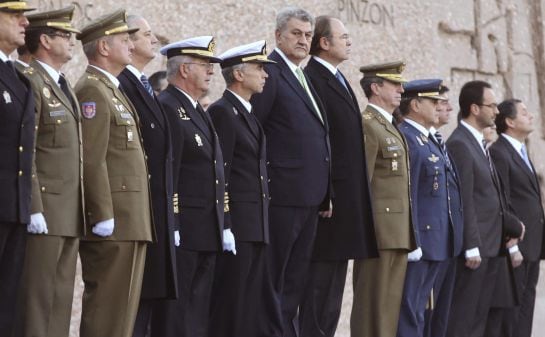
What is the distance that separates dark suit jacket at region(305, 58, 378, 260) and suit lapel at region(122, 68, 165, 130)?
112 centimetres

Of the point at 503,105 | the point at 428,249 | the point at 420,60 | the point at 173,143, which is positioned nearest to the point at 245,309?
the point at 173,143

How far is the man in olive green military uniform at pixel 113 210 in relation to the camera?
18.7ft

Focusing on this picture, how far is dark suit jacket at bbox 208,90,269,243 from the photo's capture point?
6320 mm

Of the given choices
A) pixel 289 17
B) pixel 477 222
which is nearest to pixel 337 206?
pixel 289 17

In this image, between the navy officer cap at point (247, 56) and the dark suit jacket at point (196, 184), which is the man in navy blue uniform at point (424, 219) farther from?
the dark suit jacket at point (196, 184)

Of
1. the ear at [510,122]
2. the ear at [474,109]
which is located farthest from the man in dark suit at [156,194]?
the ear at [510,122]

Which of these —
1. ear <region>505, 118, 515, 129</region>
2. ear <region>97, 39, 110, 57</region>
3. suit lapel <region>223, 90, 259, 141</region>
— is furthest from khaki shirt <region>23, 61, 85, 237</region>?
ear <region>505, 118, 515, 129</region>

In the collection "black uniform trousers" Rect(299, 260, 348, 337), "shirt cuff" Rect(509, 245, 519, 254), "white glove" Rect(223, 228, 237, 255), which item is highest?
"white glove" Rect(223, 228, 237, 255)

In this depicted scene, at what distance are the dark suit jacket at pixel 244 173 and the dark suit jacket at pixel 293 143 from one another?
148 millimetres

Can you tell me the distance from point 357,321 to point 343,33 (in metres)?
1.49

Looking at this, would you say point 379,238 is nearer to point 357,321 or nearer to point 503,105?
point 357,321

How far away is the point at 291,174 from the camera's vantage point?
21.4 feet

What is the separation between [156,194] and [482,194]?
269cm

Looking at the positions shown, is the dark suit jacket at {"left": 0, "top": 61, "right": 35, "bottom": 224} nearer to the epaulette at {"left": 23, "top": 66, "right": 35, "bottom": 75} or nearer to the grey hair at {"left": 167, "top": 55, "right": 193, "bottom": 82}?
the epaulette at {"left": 23, "top": 66, "right": 35, "bottom": 75}
